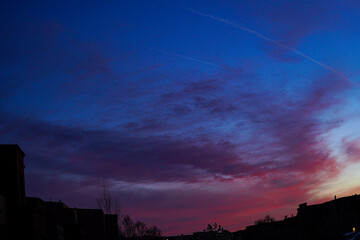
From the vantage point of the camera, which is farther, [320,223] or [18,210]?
[320,223]

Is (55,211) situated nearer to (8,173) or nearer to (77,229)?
(8,173)

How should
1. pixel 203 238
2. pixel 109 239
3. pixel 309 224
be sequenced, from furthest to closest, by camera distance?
pixel 309 224 → pixel 109 239 → pixel 203 238

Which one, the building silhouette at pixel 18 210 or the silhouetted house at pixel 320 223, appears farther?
the silhouetted house at pixel 320 223

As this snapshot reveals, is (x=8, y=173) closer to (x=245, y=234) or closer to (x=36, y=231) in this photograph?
(x=36, y=231)

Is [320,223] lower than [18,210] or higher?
lower

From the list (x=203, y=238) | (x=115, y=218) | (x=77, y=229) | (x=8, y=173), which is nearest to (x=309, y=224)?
(x=115, y=218)

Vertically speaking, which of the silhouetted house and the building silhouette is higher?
the building silhouette

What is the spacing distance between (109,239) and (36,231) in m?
40.1

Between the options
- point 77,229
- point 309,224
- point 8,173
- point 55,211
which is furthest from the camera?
point 309,224

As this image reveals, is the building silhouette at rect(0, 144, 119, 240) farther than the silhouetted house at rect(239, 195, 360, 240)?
No

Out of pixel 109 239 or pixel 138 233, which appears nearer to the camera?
pixel 109 239

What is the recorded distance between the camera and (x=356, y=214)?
62312mm

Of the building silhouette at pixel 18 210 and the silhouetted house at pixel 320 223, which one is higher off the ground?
the building silhouette at pixel 18 210

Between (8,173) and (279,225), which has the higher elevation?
(8,173)
